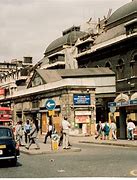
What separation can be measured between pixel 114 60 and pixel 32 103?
11.5 m

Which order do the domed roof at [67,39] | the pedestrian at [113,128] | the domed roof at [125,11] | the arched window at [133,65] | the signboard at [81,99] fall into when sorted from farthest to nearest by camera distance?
the domed roof at [67,39], the domed roof at [125,11], the arched window at [133,65], the signboard at [81,99], the pedestrian at [113,128]

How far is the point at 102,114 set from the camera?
5356 cm

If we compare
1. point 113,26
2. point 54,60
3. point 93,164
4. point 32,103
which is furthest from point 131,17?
point 93,164

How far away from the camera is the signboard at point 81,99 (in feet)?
150

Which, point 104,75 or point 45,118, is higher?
point 104,75

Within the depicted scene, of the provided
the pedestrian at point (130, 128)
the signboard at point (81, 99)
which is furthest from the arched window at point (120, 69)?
the pedestrian at point (130, 128)

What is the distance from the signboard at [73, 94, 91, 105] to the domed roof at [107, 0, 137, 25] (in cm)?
1596

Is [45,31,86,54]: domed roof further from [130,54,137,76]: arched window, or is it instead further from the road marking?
the road marking

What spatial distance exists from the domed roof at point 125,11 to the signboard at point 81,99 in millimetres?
15960

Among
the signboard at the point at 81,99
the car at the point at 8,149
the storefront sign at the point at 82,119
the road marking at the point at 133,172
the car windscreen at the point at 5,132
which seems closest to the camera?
the road marking at the point at 133,172

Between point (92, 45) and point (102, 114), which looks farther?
point (92, 45)

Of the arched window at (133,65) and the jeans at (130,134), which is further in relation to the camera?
the arched window at (133,65)

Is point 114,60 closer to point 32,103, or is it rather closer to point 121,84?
point 121,84

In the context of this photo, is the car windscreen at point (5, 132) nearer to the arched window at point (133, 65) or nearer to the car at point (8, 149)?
the car at point (8, 149)
